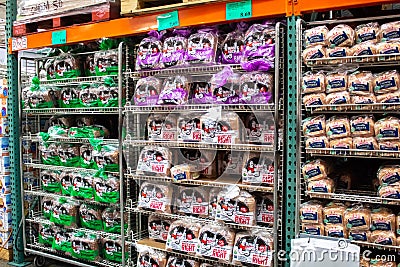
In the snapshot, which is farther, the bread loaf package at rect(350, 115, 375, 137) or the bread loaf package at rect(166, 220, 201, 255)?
the bread loaf package at rect(166, 220, 201, 255)

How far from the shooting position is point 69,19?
3.50 meters

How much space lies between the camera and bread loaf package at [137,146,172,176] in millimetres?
3021

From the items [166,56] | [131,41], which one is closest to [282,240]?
[166,56]

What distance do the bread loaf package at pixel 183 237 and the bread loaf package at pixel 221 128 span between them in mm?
633

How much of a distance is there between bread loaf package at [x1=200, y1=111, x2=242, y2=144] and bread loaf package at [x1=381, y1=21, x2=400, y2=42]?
1032 mm

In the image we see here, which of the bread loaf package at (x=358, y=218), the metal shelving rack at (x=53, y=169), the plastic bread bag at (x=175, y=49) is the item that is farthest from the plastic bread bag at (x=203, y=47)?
the bread loaf package at (x=358, y=218)

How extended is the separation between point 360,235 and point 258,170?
29.1 inches

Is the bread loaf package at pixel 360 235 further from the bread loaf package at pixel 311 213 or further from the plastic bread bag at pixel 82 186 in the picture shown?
the plastic bread bag at pixel 82 186

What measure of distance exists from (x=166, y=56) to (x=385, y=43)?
1473 millimetres

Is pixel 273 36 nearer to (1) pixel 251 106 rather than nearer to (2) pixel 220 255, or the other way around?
(1) pixel 251 106

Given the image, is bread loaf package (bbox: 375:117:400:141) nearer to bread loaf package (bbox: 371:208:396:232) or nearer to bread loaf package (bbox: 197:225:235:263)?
bread loaf package (bbox: 371:208:396:232)

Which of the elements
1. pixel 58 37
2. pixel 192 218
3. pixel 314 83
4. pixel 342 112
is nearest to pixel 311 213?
pixel 342 112

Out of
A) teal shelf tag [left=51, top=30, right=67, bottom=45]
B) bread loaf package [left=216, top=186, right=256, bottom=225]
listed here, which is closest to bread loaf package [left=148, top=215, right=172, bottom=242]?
bread loaf package [left=216, top=186, right=256, bottom=225]

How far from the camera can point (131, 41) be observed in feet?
11.1
